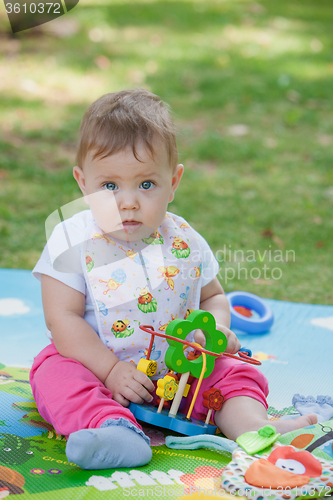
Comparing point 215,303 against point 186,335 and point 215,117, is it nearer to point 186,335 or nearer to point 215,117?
point 186,335

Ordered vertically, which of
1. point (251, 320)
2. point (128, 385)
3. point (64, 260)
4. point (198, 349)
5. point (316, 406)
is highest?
point (64, 260)

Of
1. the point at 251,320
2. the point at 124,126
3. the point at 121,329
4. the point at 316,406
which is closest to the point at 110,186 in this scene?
the point at 124,126

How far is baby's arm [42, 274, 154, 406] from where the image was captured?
1.48 m

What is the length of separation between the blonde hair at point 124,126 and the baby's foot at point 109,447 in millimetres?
676

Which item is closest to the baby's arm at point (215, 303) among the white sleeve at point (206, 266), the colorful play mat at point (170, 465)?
the white sleeve at point (206, 266)

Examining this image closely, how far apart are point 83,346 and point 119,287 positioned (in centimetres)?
19

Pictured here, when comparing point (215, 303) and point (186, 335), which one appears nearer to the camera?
point (186, 335)

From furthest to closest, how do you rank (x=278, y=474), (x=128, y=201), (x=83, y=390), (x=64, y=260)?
(x=64, y=260) < (x=128, y=201) < (x=83, y=390) < (x=278, y=474)

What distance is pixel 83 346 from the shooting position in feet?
5.08

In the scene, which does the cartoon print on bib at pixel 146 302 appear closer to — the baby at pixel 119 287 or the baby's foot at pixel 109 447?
the baby at pixel 119 287

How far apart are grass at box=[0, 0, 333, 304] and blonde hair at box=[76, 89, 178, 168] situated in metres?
1.32

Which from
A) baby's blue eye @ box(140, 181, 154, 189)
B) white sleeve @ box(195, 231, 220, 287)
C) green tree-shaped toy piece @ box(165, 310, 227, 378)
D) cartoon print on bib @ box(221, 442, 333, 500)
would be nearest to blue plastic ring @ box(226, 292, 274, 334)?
white sleeve @ box(195, 231, 220, 287)

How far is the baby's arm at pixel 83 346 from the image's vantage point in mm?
1484

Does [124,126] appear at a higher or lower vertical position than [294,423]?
higher
